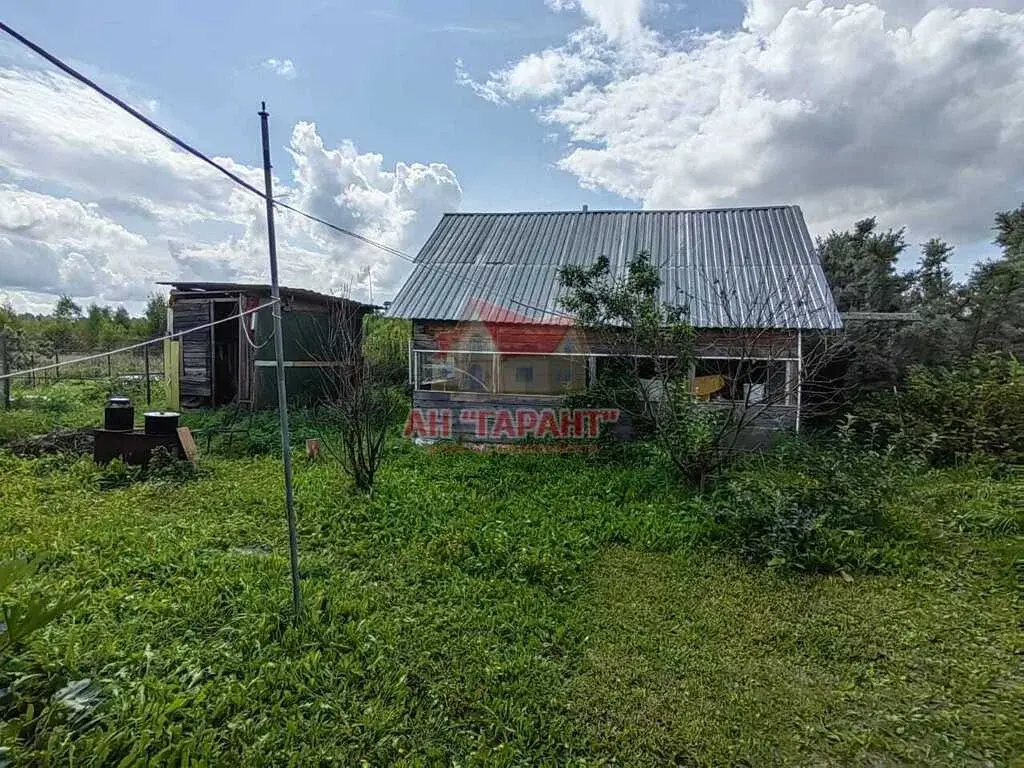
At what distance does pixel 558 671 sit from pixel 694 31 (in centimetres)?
914

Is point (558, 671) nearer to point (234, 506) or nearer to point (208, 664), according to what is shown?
point (208, 664)

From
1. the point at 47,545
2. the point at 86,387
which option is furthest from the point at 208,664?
the point at 86,387

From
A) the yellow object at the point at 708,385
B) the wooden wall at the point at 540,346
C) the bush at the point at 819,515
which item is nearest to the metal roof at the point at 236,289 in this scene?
the wooden wall at the point at 540,346

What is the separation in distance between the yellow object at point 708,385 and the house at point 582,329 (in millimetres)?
16

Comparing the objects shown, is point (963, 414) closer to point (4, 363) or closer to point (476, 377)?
point (476, 377)

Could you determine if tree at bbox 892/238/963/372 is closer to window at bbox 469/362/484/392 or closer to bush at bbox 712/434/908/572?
bush at bbox 712/434/908/572

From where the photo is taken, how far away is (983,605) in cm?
353

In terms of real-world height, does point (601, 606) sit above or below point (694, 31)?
below

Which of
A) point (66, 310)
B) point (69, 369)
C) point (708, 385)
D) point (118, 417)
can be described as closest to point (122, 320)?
point (66, 310)

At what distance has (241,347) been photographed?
1027cm

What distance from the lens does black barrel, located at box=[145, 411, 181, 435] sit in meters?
6.19

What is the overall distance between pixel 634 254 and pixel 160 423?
25.7ft

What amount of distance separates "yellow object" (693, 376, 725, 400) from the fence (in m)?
10.6

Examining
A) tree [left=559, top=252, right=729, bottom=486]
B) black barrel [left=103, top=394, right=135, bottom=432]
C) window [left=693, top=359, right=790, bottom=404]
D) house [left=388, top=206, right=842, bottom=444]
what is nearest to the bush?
tree [left=559, top=252, right=729, bottom=486]
